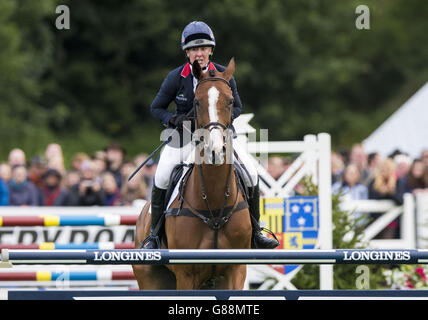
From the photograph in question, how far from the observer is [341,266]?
31.3ft

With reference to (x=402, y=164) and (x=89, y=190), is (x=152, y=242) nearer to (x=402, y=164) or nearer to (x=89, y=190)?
(x=89, y=190)

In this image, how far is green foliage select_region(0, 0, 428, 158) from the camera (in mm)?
29627

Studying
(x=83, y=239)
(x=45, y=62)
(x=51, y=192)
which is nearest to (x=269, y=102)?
(x=45, y=62)

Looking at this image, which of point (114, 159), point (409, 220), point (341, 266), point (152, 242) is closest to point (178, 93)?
point (152, 242)

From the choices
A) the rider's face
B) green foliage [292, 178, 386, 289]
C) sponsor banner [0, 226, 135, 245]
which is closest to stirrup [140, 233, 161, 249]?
the rider's face

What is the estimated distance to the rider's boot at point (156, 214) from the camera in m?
7.34

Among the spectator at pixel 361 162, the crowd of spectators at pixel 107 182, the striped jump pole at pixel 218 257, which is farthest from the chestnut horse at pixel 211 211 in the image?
the spectator at pixel 361 162

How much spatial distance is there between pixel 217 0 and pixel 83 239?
22903mm

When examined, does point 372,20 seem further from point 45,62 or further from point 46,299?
point 46,299

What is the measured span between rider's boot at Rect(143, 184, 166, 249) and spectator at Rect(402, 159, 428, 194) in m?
6.86

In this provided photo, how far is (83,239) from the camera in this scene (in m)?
10.8

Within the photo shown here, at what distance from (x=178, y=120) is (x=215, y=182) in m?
0.57

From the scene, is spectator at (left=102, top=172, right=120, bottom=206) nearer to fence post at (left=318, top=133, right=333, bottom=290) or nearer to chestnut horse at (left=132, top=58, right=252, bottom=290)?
fence post at (left=318, top=133, right=333, bottom=290)
